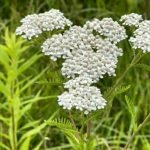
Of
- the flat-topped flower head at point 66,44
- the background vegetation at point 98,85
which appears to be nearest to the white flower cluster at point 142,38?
the flat-topped flower head at point 66,44

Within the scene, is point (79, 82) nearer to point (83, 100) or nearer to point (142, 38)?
point (83, 100)

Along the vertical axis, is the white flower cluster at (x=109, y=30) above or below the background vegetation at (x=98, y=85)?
above

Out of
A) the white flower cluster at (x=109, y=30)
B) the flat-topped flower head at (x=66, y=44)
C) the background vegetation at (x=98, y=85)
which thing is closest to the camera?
the flat-topped flower head at (x=66, y=44)

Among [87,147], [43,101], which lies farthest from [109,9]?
[87,147]

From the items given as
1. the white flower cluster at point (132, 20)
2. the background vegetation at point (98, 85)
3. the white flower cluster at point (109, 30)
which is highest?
the white flower cluster at point (132, 20)

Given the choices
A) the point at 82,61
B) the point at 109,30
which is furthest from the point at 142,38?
the point at 82,61

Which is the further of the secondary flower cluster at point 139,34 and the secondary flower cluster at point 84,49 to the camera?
the secondary flower cluster at point 139,34

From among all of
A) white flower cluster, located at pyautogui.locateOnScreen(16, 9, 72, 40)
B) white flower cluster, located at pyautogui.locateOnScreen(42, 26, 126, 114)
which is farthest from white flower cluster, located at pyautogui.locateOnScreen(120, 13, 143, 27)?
white flower cluster, located at pyautogui.locateOnScreen(16, 9, 72, 40)

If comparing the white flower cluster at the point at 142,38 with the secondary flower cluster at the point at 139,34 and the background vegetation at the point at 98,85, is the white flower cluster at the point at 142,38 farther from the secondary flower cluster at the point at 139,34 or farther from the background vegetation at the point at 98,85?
the background vegetation at the point at 98,85

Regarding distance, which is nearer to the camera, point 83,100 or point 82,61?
point 83,100
